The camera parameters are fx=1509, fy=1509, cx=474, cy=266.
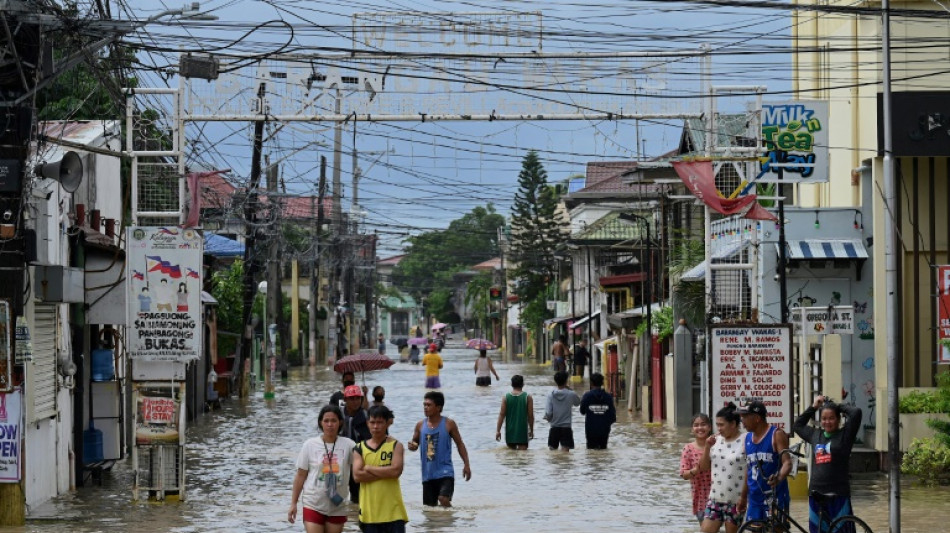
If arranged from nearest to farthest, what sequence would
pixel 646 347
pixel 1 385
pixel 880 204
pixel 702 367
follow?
pixel 1 385
pixel 880 204
pixel 702 367
pixel 646 347

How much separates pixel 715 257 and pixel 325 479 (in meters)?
15.2

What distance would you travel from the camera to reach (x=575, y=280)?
78375 millimetres

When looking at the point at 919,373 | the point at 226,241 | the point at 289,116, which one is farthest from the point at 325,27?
the point at 226,241

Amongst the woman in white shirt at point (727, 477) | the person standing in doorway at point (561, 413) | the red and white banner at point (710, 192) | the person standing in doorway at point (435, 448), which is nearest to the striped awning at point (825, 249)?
the person standing in doorway at point (561, 413)

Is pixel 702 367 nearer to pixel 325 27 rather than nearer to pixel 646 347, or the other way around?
pixel 646 347

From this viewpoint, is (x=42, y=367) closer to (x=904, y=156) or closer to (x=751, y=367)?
(x=751, y=367)

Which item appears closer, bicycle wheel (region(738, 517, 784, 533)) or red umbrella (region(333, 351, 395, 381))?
bicycle wheel (region(738, 517, 784, 533))

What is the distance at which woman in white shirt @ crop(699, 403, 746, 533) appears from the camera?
13336mm

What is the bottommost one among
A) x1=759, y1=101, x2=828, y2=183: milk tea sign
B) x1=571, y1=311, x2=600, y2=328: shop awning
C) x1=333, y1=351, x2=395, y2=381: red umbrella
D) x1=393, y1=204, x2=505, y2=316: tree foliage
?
x1=333, y1=351, x2=395, y2=381: red umbrella

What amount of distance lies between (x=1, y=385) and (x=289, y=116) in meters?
9.68

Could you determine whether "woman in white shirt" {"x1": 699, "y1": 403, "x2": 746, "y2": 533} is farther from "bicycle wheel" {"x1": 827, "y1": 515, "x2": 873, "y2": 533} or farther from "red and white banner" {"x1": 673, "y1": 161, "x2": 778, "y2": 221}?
"red and white banner" {"x1": 673, "y1": 161, "x2": 778, "y2": 221}

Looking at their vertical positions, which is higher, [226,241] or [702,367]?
[226,241]

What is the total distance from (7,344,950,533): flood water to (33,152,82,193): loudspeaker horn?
399 centimetres

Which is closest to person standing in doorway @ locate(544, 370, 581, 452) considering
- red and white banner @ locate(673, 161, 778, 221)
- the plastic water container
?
red and white banner @ locate(673, 161, 778, 221)
